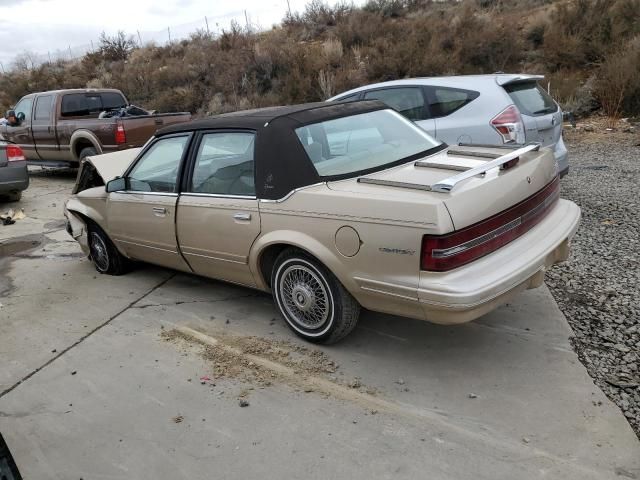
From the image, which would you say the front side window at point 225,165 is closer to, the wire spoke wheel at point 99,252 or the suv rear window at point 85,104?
the wire spoke wheel at point 99,252

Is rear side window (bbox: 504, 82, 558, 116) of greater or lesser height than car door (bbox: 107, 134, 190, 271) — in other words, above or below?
above

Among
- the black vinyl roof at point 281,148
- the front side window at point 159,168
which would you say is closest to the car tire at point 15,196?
the front side window at point 159,168

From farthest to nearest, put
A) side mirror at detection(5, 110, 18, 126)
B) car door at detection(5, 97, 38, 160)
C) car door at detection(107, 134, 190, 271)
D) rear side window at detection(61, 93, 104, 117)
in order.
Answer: side mirror at detection(5, 110, 18, 126), car door at detection(5, 97, 38, 160), rear side window at detection(61, 93, 104, 117), car door at detection(107, 134, 190, 271)

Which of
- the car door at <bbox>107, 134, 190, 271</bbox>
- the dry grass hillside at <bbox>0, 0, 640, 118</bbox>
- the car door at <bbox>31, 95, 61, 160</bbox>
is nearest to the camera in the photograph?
the car door at <bbox>107, 134, 190, 271</bbox>

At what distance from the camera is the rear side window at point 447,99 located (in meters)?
6.47

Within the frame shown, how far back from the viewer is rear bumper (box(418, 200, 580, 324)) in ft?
9.57

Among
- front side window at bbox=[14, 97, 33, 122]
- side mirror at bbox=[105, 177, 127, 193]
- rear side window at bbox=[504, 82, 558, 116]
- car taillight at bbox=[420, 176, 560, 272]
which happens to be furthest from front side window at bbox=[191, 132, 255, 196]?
front side window at bbox=[14, 97, 33, 122]

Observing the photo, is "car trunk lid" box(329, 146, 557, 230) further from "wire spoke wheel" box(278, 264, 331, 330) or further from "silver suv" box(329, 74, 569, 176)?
"silver suv" box(329, 74, 569, 176)

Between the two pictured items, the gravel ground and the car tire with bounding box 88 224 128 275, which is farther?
the car tire with bounding box 88 224 128 275

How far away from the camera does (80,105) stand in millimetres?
11125

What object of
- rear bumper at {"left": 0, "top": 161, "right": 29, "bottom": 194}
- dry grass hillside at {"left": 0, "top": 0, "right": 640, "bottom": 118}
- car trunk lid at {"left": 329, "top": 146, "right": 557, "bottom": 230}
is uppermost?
dry grass hillside at {"left": 0, "top": 0, "right": 640, "bottom": 118}

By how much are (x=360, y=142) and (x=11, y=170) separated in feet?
23.3

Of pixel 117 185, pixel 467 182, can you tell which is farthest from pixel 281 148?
pixel 117 185

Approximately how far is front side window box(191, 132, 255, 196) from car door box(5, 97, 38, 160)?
360 inches
